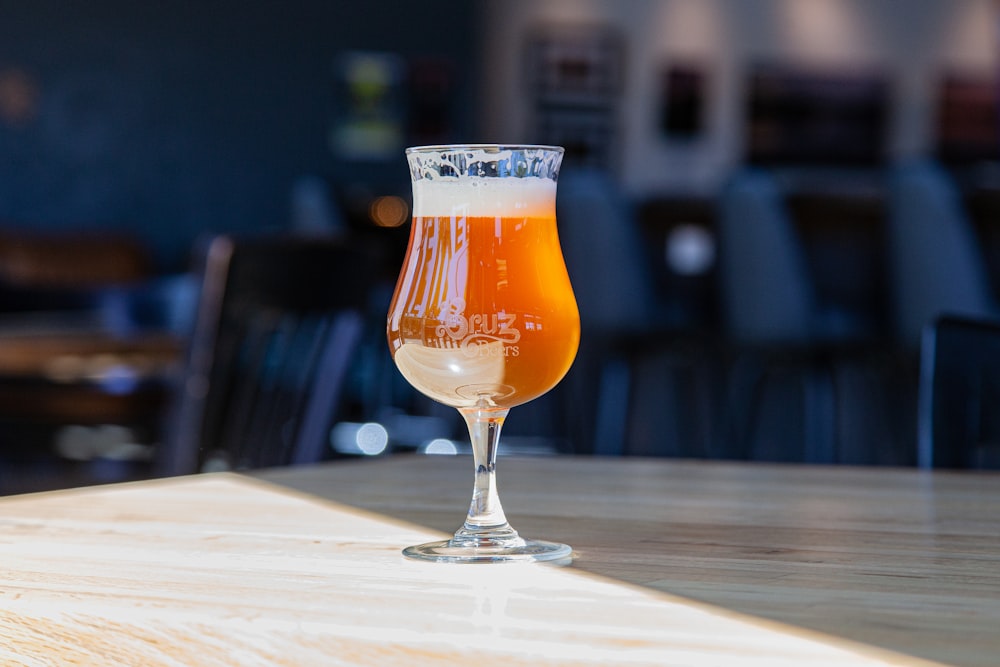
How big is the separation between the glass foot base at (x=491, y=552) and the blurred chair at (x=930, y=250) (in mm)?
2352

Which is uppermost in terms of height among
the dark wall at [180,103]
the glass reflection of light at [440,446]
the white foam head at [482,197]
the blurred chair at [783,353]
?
the dark wall at [180,103]

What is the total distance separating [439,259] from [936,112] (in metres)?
7.94

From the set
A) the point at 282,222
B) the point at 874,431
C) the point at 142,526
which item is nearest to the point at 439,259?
the point at 142,526

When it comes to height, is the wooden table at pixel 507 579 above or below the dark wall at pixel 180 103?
below

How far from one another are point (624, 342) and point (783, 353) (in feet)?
1.25

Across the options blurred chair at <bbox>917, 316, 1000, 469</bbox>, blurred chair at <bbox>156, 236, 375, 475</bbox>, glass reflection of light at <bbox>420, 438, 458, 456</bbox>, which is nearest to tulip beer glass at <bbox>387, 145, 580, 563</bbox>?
blurred chair at <bbox>917, 316, 1000, 469</bbox>

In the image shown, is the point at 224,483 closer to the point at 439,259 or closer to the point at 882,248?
the point at 439,259

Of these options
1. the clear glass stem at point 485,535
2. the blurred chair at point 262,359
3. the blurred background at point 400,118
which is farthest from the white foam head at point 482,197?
the blurred background at point 400,118

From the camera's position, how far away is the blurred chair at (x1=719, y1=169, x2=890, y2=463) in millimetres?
2945

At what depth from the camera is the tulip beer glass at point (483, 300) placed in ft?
2.16

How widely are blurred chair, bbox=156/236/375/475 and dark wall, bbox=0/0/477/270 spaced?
6011mm

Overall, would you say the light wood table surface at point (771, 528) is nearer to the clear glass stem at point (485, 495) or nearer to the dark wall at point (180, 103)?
the clear glass stem at point (485, 495)

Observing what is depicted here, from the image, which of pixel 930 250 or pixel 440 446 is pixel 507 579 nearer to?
pixel 930 250

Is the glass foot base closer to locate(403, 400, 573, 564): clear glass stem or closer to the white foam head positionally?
locate(403, 400, 573, 564): clear glass stem
